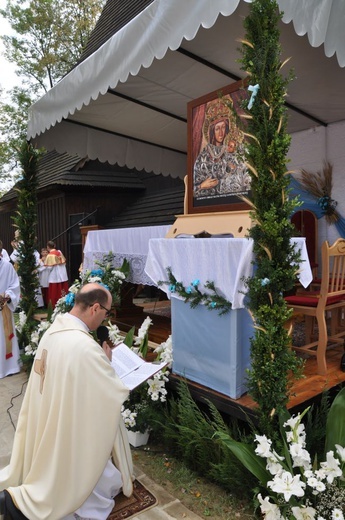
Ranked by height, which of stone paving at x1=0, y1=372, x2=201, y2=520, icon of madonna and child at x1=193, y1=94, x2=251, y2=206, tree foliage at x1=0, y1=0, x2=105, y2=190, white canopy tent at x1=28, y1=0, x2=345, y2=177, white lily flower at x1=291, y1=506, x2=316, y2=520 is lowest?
stone paving at x1=0, y1=372, x2=201, y2=520

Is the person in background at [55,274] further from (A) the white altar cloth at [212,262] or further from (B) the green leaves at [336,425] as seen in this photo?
(B) the green leaves at [336,425]

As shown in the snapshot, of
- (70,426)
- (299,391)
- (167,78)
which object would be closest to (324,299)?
(299,391)

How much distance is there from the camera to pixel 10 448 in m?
3.78

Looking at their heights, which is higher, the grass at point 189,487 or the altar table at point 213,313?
the altar table at point 213,313

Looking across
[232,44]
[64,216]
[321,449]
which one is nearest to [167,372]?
[321,449]

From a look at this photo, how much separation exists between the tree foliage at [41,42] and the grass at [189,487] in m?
17.8

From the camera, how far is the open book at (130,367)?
2.96 m

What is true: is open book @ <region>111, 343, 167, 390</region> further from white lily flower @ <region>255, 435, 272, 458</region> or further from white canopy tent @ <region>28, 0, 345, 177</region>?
white canopy tent @ <region>28, 0, 345, 177</region>

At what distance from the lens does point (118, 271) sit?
5152 mm

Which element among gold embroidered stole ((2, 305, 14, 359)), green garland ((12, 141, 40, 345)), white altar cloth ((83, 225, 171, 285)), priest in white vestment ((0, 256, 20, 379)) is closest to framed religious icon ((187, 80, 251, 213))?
white altar cloth ((83, 225, 171, 285))

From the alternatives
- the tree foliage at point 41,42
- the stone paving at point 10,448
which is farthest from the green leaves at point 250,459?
the tree foliage at point 41,42

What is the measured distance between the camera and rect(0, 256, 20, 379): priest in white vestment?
5.86m

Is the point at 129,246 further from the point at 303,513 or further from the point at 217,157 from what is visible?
the point at 303,513

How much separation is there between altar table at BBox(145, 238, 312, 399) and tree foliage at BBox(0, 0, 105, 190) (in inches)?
681
